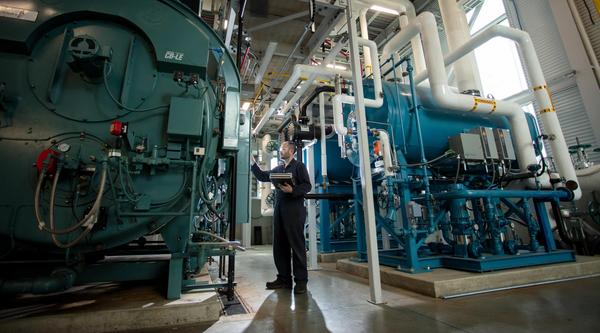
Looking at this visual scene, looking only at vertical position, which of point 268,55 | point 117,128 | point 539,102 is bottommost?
point 117,128

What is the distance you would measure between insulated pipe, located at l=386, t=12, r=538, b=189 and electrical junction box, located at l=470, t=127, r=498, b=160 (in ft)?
0.94

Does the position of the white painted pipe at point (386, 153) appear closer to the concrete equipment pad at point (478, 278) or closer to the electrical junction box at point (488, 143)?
the concrete equipment pad at point (478, 278)

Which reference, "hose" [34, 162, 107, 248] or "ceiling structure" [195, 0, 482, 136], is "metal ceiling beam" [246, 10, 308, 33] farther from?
"hose" [34, 162, 107, 248]

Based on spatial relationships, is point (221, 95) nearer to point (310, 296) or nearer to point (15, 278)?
point (15, 278)

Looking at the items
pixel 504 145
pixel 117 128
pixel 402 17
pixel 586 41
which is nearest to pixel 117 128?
pixel 117 128

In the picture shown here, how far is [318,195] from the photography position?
12.0ft

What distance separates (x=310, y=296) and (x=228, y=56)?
2.33m

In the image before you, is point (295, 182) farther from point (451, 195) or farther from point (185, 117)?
point (451, 195)

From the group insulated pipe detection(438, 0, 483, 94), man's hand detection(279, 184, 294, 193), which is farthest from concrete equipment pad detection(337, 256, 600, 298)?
insulated pipe detection(438, 0, 483, 94)

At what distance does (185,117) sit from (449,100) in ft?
9.73

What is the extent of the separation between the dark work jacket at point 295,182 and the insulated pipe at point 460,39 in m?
2.88

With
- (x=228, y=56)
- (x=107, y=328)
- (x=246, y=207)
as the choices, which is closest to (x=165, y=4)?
(x=228, y=56)

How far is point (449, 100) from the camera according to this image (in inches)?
123

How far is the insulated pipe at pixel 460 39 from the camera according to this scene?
3.86 meters
